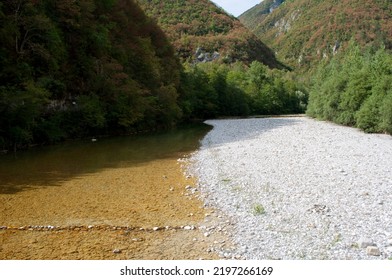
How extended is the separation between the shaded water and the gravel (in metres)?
4.01

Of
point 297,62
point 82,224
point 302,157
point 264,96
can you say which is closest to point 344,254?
point 82,224

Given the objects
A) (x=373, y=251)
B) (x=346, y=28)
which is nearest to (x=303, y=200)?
(x=373, y=251)

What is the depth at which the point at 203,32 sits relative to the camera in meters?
139

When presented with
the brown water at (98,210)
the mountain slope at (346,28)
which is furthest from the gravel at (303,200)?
the mountain slope at (346,28)

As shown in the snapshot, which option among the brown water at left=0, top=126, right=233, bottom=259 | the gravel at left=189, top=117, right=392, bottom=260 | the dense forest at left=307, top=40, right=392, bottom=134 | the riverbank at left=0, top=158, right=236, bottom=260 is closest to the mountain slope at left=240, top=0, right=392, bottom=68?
the dense forest at left=307, top=40, right=392, bottom=134

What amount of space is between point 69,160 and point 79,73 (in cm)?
1657

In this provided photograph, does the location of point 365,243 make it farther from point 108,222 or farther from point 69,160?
point 69,160

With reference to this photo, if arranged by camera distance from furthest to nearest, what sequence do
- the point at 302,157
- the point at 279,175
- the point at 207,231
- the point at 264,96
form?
1. the point at 264,96
2. the point at 302,157
3. the point at 279,175
4. the point at 207,231

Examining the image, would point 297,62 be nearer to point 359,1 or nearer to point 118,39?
point 359,1

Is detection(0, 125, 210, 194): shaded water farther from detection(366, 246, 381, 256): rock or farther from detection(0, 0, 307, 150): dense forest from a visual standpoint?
detection(366, 246, 381, 256): rock

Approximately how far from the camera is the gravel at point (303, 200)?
25.5 ft

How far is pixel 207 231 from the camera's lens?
911 cm

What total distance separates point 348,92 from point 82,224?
37622 millimetres

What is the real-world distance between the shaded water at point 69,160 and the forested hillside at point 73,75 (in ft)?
8.46
